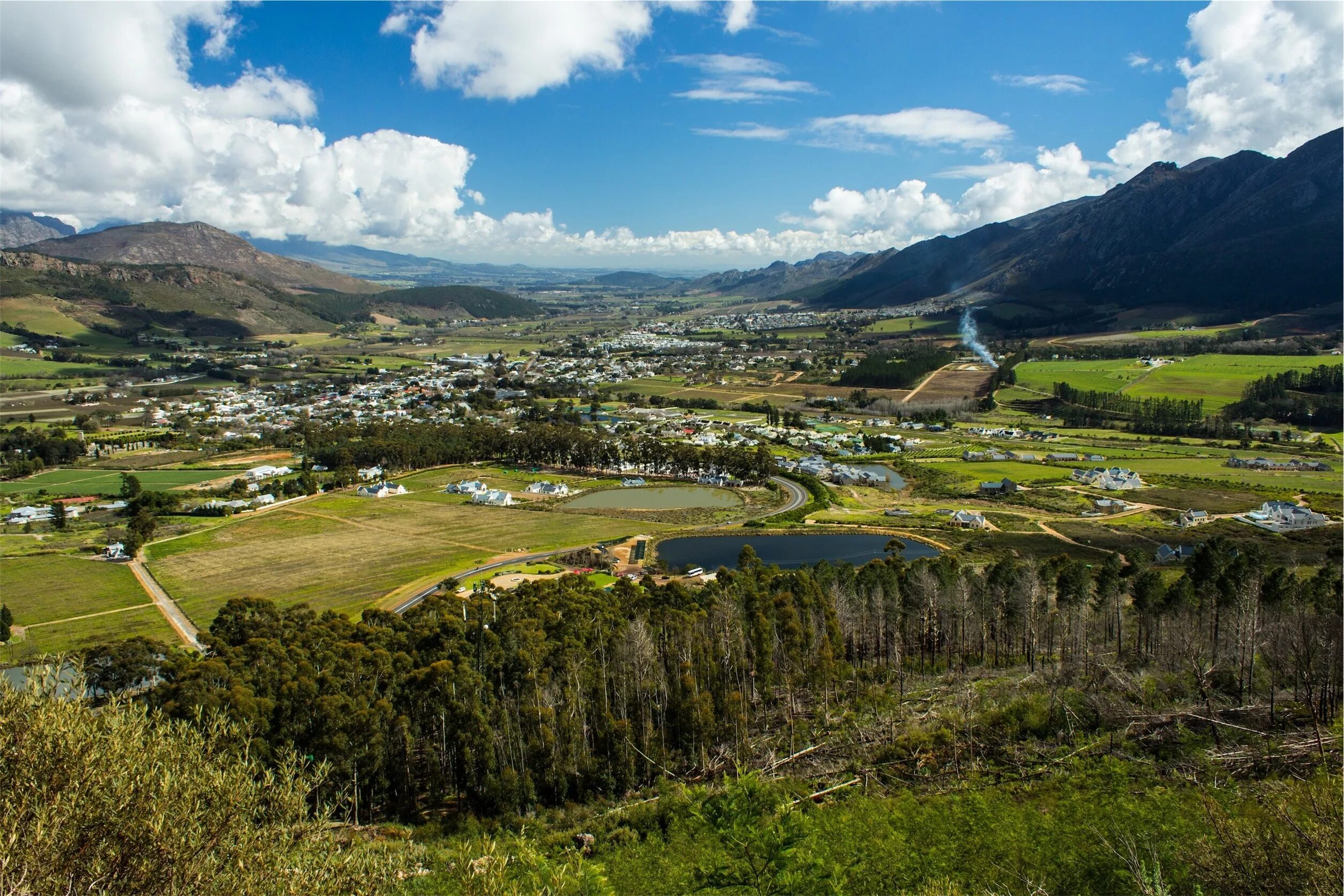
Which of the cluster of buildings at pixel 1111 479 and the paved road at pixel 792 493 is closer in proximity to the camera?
the paved road at pixel 792 493

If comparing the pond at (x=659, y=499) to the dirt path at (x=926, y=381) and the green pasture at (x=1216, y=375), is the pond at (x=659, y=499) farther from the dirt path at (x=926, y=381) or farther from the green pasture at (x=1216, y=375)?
the green pasture at (x=1216, y=375)

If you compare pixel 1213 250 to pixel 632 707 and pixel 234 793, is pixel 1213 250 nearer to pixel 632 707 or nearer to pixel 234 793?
pixel 632 707

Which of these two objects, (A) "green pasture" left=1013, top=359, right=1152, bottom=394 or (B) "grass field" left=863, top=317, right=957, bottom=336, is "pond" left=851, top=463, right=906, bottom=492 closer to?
(A) "green pasture" left=1013, top=359, right=1152, bottom=394

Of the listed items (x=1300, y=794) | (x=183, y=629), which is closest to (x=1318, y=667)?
(x=1300, y=794)

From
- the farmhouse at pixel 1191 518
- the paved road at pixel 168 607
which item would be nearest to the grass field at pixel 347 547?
the paved road at pixel 168 607

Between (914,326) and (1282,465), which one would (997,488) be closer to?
(1282,465)

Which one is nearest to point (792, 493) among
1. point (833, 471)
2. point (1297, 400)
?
point (833, 471)
